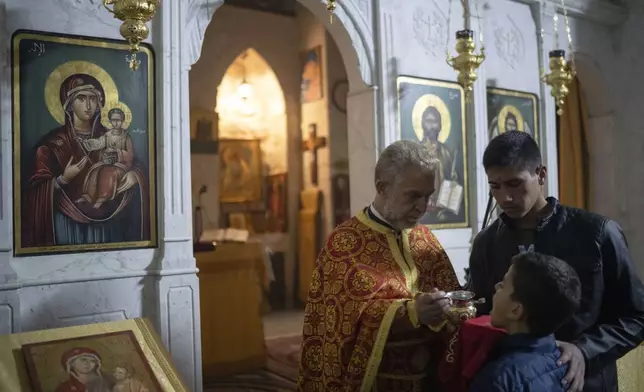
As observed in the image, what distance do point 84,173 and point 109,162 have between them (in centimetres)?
18

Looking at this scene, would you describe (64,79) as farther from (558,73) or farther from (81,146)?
(558,73)

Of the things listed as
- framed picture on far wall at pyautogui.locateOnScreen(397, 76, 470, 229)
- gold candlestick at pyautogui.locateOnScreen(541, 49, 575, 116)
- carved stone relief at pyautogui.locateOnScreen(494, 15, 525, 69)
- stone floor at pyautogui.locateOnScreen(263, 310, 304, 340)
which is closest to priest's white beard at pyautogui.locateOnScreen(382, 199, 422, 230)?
framed picture on far wall at pyautogui.locateOnScreen(397, 76, 470, 229)

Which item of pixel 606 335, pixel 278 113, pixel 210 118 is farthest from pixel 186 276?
pixel 278 113

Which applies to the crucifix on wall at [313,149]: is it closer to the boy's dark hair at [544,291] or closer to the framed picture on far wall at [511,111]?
the framed picture on far wall at [511,111]

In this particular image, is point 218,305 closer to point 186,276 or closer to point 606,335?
point 186,276

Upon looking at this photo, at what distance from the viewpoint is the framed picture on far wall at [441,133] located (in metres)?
5.93

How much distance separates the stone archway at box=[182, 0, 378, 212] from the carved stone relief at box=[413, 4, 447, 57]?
2.12 feet

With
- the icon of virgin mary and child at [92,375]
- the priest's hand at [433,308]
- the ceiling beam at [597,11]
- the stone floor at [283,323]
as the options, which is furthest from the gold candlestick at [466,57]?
the stone floor at [283,323]

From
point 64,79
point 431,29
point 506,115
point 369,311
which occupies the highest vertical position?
point 431,29

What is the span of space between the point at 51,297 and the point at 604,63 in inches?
293

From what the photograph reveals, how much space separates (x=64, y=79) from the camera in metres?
3.99

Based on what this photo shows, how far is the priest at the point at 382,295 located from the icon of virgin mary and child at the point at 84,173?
79.4 inches

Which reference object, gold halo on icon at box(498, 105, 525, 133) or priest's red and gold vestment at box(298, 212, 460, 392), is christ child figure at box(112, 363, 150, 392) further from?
gold halo on icon at box(498, 105, 525, 133)

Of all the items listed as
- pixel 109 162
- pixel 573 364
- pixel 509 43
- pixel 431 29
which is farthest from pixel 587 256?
pixel 509 43
